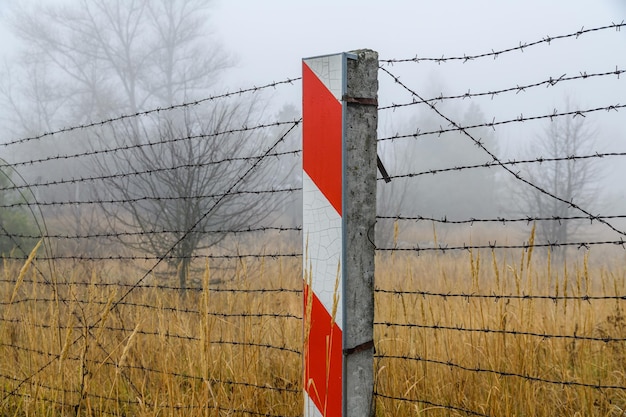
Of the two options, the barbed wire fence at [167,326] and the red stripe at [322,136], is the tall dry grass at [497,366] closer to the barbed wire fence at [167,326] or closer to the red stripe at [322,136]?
the red stripe at [322,136]

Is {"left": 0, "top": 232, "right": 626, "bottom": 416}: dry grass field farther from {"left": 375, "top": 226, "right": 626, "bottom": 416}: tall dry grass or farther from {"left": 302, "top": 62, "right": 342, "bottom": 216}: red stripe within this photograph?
{"left": 302, "top": 62, "right": 342, "bottom": 216}: red stripe

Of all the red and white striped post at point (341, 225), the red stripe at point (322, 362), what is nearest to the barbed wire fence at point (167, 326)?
the red and white striped post at point (341, 225)

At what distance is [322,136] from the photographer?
1.96m

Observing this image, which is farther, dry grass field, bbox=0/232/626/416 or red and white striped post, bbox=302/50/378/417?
dry grass field, bbox=0/232/626/416

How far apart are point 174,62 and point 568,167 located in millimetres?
18225

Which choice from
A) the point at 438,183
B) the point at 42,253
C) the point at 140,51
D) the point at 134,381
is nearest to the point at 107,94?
the point at 140,51

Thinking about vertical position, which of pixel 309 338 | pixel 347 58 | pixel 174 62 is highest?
pixel 174 62

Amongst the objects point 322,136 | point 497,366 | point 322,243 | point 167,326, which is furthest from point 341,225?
point 167,326

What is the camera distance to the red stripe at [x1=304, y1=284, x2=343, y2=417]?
1921mm

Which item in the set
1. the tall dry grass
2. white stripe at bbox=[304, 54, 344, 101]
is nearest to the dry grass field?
the tall dry grass

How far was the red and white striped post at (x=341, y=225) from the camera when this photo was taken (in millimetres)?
1913

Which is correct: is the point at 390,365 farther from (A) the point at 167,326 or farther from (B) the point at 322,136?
(A) the point at 167,326

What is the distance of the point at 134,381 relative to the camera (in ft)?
10.0

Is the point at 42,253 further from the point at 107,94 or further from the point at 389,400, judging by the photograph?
the point at 107,94
